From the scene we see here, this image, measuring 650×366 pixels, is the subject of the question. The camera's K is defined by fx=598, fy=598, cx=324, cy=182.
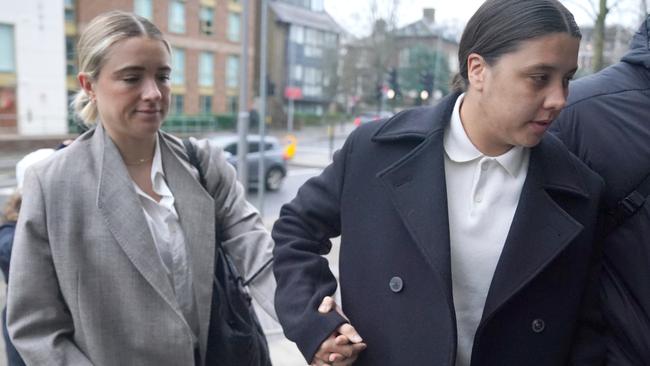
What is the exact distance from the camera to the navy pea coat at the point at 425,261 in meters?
1.36

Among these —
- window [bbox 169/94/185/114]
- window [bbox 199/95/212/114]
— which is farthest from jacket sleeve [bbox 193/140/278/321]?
window [bbox 199/95/212/114]

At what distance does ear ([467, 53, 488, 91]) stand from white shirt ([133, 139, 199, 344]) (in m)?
1.01

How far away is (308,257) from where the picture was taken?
1.50 metres

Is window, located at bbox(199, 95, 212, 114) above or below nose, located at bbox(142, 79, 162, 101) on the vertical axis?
below

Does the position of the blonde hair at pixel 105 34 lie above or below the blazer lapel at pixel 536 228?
above

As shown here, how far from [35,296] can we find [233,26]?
101 ft

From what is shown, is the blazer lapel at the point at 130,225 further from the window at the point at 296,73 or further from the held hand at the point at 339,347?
the window at the point at 296,73

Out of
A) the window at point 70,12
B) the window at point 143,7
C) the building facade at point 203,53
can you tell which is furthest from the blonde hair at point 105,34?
the building facade at point 203,53

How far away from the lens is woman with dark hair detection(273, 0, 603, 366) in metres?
1.33

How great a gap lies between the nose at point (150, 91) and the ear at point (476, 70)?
3.16 feet

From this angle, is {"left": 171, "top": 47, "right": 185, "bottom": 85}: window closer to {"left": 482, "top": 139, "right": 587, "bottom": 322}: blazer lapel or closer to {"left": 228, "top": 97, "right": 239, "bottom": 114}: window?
{"left": 228, "top": 97, "right": 239, "bottom": 114}: window

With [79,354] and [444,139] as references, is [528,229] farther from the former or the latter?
[79,354]

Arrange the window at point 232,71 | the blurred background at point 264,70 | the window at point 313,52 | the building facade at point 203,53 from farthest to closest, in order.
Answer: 1. the window at point 313,52
2. the window at point 232,71
3. the building facade at point 203,53
4. the blurred background at point 264,70

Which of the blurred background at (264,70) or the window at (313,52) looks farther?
the window at (313,52)
